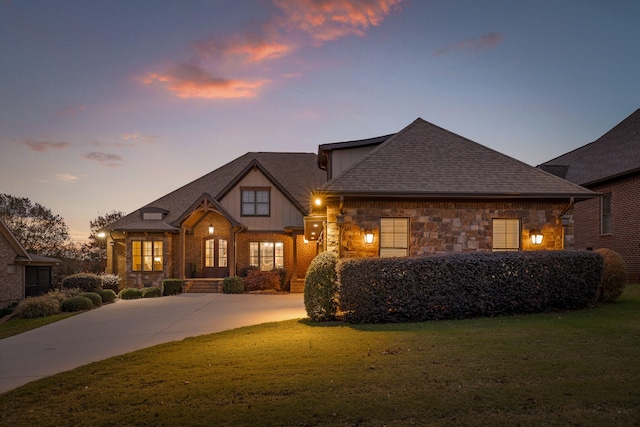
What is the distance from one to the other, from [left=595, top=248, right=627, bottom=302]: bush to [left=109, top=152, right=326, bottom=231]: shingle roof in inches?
611

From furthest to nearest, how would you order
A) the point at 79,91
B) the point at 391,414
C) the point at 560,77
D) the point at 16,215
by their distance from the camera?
the point at 16,215 < the point at 560,77 < the point at 79,91 < the point at 391,414

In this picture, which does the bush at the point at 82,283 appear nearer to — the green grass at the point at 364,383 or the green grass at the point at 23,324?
the green grass at the point at 23,324

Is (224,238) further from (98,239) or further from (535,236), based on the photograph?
(98,239)

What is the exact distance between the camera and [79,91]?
54.1 feet

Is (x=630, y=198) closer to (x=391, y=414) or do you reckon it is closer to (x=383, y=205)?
(x=383, y=205)

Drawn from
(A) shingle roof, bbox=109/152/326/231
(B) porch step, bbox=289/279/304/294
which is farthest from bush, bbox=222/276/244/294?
(A) shingle roof, bbox=109/152/326/231

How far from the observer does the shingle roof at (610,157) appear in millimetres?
18250

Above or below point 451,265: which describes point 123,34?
above

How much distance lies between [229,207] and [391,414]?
67.9ft

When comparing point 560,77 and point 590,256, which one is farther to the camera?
point 560,77

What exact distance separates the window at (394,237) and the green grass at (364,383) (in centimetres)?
518

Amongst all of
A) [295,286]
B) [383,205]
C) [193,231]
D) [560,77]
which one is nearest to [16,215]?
[193,231]

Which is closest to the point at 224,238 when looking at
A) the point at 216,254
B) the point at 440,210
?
the point at 216,254

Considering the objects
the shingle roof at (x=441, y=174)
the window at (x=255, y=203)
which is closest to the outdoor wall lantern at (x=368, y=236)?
the shingle roof at (x=441, y=174)
